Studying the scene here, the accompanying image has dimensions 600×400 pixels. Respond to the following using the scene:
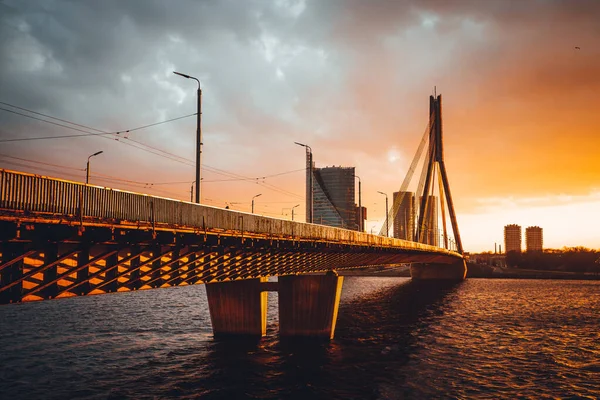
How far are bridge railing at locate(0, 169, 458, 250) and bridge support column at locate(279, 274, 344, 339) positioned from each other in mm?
8492

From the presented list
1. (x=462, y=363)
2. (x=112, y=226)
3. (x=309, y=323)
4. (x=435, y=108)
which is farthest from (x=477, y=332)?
(x=435, y=108)

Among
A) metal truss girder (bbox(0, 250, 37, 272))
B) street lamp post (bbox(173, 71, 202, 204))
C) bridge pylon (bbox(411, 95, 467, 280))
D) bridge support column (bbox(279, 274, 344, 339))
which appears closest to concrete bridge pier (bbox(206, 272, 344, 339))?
bridge support column (bbox(279, 274, 344, 339))

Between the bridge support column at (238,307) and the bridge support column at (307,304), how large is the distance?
2.08 metres

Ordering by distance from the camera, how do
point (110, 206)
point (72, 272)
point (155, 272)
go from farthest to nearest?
1. point (155, 272)
2. point (110, 206)
3. point (72, 272)

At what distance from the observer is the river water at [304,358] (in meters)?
27.3

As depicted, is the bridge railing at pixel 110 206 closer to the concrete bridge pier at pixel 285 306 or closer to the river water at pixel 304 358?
the concrete bridge pier at pixel 285 306

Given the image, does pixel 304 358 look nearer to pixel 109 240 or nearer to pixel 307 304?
pixel 307 304

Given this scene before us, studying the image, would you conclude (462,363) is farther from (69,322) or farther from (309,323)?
(69,322)

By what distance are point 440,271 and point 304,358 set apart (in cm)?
11120

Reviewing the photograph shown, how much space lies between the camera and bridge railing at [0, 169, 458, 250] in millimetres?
16844

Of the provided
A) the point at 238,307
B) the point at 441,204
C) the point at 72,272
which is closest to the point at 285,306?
the point at 238,307

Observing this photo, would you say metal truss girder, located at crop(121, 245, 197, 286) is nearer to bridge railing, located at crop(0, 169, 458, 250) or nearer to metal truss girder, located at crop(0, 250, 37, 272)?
bridge railing, located at crop(0, 169, 458, 250)

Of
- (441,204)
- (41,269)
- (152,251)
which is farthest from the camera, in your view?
(441,204)

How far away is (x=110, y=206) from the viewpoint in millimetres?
20656
